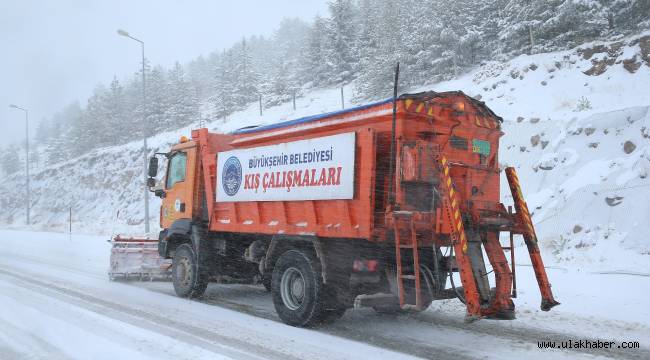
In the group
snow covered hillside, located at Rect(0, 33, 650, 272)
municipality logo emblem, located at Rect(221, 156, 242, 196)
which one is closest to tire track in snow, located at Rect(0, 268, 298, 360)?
municipality logo emblem, located at Rect(221, 156, 242, 196)

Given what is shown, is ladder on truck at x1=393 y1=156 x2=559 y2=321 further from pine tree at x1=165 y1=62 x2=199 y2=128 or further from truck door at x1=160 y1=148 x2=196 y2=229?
pine tree at x1=165 y1=62 x2=199 y2=128

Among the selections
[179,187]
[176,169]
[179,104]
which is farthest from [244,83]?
[179,187]

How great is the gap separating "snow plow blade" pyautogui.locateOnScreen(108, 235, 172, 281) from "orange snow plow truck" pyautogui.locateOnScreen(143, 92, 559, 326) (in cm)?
430

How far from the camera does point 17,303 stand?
324 inches

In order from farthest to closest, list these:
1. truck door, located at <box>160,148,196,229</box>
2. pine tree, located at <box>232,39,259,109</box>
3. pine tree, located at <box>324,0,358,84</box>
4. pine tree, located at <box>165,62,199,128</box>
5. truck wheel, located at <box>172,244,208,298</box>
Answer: pine tree, located at <box>165,62,199,128</box>
pine tree, located at <box>232,39,259,109</box>
pine tree, located at <box>324,0,358,84</box>
truck door, located at <box>160,148,196,229</box>
truck wheel, located at <box>172,244,208,298</box>

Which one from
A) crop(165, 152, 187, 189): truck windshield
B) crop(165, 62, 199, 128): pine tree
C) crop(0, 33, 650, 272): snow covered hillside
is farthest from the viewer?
crop(165, 62, 199, 128): pine tree

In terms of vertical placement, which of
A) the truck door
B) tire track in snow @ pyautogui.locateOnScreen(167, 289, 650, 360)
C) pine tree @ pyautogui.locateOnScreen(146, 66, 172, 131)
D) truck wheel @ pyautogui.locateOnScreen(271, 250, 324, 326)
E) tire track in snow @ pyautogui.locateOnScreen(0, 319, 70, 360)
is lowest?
tire track in snow @ pyautogui.locateOnScreen(167, 289, 650, 360)

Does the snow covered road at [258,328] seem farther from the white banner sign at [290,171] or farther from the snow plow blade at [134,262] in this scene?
the white banner sign at [290,171]

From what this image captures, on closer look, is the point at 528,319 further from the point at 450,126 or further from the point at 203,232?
the point at 203,232

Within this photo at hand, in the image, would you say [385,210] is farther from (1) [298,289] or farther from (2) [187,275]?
(2) [187,275]

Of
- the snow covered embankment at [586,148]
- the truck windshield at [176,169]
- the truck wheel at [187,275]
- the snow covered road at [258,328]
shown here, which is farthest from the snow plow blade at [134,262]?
the snow covered embankment at [586,148]

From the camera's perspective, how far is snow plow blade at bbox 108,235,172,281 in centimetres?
1131

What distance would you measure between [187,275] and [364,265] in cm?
417

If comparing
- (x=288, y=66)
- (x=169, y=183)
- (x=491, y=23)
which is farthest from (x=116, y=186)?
(x=169, y=183)
